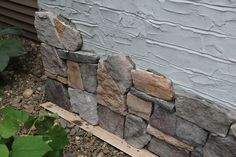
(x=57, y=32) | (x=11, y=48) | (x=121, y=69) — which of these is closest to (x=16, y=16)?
(x=11, y=48)

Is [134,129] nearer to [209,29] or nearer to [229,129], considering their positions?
[229,129]

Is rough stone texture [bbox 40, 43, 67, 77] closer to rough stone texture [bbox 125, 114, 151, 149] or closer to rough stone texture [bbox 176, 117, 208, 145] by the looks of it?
rough stone texture [bbox 125, 114, 151, 149]

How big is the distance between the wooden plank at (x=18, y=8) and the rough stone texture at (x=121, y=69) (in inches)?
56.1

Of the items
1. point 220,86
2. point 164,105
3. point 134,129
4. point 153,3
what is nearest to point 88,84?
point 134,129

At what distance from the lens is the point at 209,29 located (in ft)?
4.97

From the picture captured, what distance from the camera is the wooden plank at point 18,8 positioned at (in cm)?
315

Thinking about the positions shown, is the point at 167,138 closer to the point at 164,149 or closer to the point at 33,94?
the point at 164,149

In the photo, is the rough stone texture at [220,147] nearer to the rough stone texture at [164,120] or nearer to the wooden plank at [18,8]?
the rough stone texture at [164,120]

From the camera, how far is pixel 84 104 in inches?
90.6

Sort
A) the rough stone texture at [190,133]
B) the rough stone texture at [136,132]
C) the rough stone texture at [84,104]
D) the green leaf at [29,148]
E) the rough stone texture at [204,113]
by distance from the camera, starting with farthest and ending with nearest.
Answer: the rough stone texture at [84,104] → the rough stone texture at [136,132] → the rough stone texture at [190,133] → the rough stone texture at [204,113] → the green leaf at [29,148]

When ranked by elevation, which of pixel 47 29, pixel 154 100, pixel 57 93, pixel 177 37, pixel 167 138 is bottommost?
pixel 57 93

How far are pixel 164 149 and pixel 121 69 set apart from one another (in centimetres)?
51

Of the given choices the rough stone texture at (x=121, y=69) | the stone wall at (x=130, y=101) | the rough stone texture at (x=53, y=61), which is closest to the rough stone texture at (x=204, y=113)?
the stone wall at (x=130, y=101)

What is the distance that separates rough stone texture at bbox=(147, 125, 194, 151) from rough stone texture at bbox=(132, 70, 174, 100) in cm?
24
